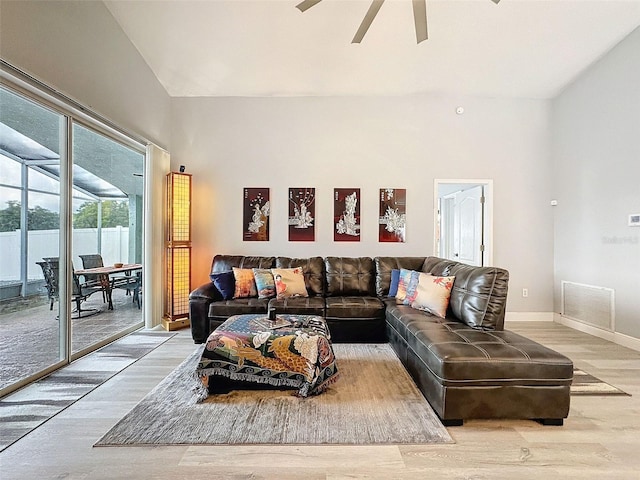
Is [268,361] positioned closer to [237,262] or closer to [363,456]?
[363,456]

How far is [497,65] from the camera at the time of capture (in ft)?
15.1

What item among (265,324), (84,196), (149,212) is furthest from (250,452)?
(149,212)

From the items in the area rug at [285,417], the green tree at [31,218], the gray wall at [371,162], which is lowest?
the area rug at [285,417]

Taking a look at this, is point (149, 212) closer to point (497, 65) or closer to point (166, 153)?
point (166, 153)

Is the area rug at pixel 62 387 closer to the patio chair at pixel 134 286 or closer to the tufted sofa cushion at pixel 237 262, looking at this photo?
the patio chair at pixel 134 286

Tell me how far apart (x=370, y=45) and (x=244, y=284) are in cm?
329

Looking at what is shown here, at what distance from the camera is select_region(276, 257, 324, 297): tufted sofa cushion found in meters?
4.59

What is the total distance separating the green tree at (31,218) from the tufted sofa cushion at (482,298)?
3.86 m

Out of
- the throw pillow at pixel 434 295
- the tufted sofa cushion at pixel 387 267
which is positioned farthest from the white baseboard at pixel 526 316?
the throw pillow at pixel 434 295

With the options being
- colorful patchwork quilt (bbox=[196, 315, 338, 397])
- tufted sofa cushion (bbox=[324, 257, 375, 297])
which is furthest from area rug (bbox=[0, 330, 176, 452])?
tufted sofa cushion (bbox=[324, 257, 375, 297])

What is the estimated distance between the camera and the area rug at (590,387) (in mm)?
2822

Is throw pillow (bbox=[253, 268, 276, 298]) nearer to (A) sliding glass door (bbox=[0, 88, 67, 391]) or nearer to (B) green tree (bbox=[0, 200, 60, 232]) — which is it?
(A) sliding glass door (bbox=[0, 88, 67, 391])

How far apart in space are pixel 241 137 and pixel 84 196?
89.9 inches

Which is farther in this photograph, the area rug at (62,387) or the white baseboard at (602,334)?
the white baseboard at (602,334)
